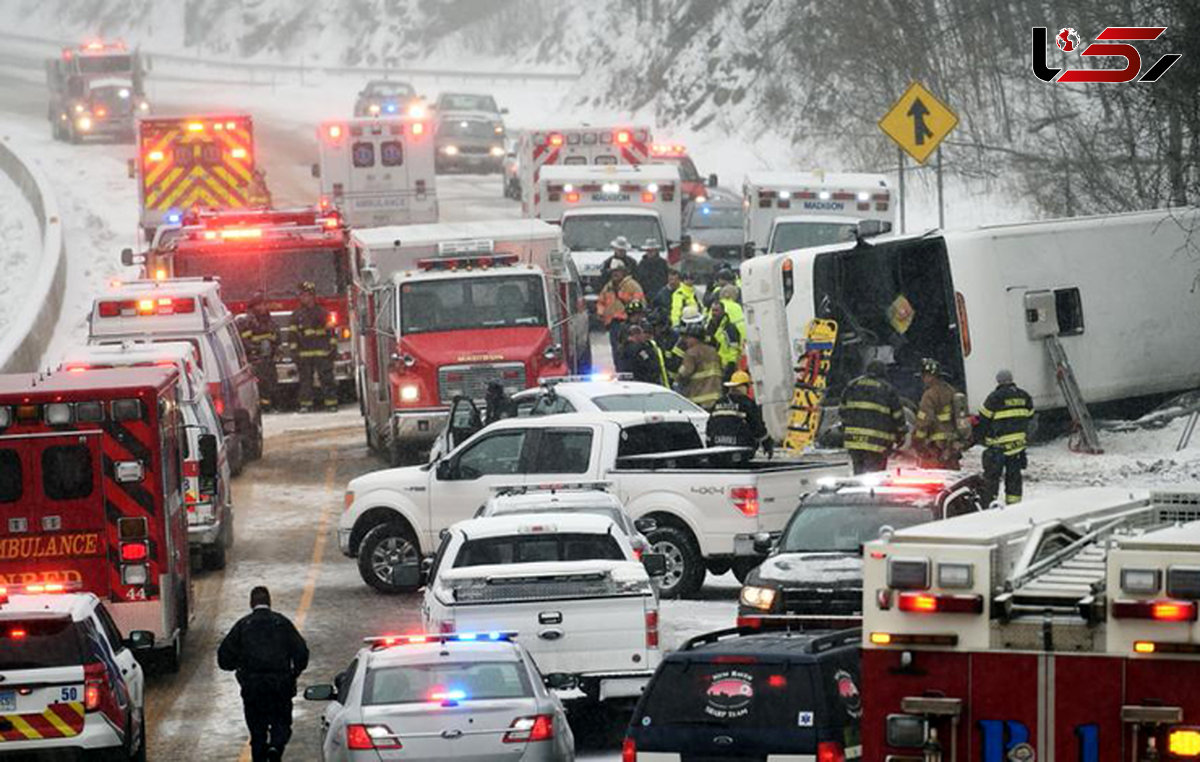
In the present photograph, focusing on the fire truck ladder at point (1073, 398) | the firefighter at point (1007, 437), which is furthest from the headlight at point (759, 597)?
the fire truck ladder at point (1073, 398)

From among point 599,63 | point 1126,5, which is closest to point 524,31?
point 599,63

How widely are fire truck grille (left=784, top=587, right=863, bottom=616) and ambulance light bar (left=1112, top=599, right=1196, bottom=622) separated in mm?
7290

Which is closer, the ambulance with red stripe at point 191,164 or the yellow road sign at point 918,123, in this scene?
the yellow road sign at point 918,123

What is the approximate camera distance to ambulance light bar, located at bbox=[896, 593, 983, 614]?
10.3m

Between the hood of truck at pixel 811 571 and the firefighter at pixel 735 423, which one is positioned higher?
the firefighter at pixel 735 423

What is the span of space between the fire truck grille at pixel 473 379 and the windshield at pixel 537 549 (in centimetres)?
1139

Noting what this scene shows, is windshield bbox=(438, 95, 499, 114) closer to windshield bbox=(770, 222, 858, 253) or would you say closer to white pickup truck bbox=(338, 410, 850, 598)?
windshield bbox=(770, 222, 858, 253)

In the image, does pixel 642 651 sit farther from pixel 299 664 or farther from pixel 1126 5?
pixel 1126 5

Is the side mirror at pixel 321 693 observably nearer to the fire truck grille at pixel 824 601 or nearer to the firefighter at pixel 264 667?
the firefighter at pixel 264 667

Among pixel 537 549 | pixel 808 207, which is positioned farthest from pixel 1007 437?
pixel 808 207

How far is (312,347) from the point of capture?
116 feet

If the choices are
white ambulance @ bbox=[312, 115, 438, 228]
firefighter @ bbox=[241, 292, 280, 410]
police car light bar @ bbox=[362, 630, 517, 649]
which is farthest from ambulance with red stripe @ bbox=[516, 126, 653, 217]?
police car light bar @ bbox=[362, 630, 517, 649]

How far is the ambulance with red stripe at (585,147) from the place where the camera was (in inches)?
1917

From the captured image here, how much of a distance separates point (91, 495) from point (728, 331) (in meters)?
12.5
